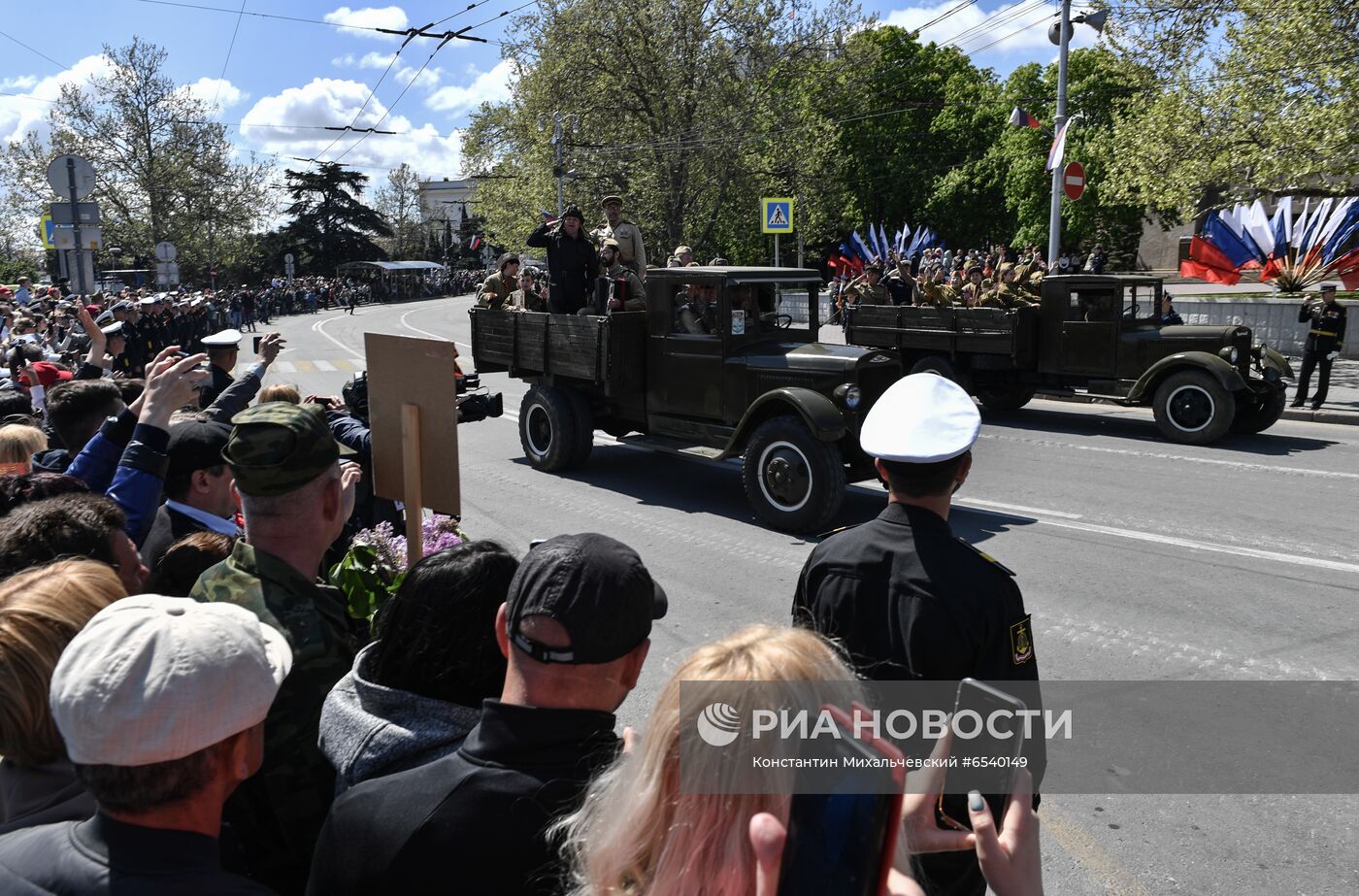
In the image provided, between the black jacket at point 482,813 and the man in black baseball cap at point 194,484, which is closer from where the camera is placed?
the black jacket at point 482,813

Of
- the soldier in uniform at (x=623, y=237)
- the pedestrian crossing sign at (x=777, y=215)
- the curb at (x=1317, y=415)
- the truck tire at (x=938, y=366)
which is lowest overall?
the curb at (x=1317, y=415)

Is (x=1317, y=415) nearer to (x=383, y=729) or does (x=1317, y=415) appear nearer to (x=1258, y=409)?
(x=1258, y=409)

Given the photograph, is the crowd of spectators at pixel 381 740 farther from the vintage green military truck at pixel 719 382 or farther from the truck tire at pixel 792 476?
the vintage green military truck at pixel 719 382

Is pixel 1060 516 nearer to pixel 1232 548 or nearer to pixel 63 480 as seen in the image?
pixel 1232 548

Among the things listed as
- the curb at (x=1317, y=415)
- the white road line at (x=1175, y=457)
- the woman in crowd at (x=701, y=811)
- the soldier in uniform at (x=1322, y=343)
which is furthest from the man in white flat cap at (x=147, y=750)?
the soldier in uniform at (x=1322, y=343)

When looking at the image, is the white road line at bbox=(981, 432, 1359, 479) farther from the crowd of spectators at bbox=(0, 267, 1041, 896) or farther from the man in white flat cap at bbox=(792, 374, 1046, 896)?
the crowd of spectators at bbox=(0, 267, 1041, 896)

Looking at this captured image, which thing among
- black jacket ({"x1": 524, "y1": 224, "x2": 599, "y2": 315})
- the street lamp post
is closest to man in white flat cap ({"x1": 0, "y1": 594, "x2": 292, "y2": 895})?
black jacket ({"x1": 524, "y1": 224, "x2": 599, "y2": 315})

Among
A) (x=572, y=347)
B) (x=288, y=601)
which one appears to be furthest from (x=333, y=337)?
(x=288, y=601)

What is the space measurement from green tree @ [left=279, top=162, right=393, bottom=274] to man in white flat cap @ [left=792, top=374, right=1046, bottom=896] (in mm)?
76321

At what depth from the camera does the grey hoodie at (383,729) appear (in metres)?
1.99

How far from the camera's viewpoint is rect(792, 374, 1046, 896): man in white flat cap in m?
2.29

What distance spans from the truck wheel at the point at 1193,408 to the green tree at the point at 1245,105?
7.59m

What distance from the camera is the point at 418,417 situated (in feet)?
11.8

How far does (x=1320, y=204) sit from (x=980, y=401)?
9329 mm
